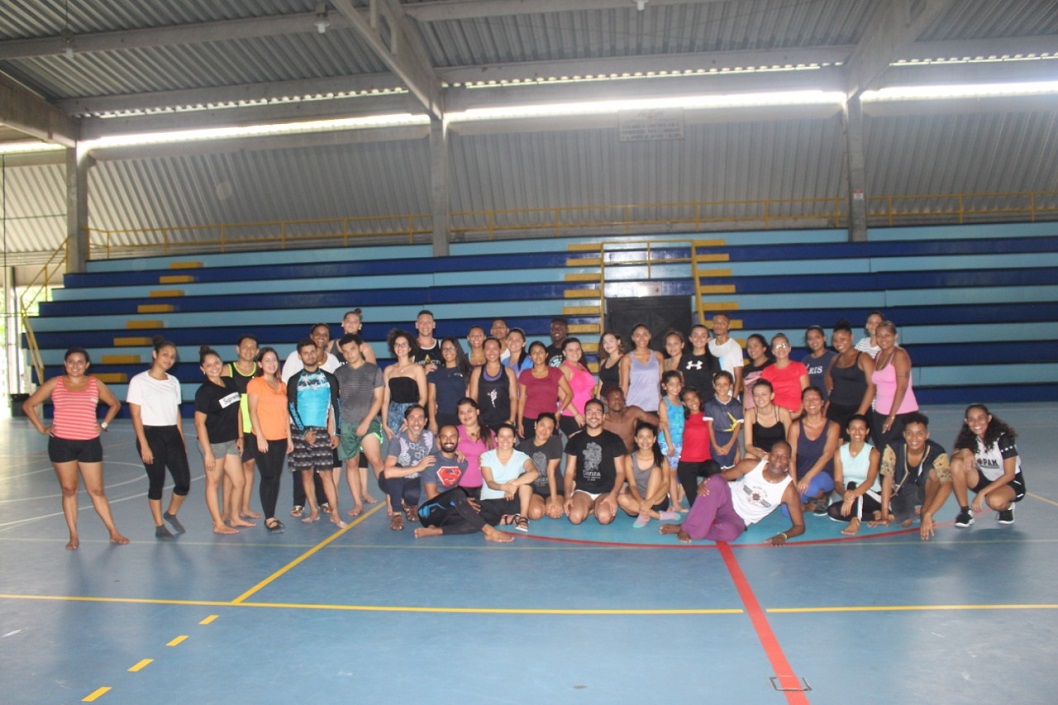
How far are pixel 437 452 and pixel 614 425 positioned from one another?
1.70 m

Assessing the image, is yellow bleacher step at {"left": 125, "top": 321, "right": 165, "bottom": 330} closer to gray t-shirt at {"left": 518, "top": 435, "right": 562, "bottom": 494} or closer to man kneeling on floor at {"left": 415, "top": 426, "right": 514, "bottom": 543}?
man kneeling on floor at {"left": 415, "top": 426, "right": 514, "bottom": 543}

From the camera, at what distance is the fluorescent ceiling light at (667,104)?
18.7 meters

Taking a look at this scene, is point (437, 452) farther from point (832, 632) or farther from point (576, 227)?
point (576, 227)

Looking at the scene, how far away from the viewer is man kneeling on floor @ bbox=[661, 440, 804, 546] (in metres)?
6.48

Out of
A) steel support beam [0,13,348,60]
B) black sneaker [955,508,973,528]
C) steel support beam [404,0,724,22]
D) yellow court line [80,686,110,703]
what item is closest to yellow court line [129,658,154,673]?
yellow court line [80,686,110,703]

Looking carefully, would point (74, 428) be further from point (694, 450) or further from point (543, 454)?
point (694, 450)

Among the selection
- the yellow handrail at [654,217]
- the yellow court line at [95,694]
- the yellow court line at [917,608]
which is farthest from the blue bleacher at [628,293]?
the yellow court line at [95,694]

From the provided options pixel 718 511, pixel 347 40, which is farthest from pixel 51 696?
pixel 347 40

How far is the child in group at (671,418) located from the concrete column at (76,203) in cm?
1864

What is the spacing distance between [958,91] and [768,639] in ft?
60.7

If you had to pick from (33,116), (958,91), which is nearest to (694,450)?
(958,91)

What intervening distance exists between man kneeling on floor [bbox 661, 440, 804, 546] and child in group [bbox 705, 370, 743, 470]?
71cm

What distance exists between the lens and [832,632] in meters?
4.49

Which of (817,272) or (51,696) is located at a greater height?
(817,272)
